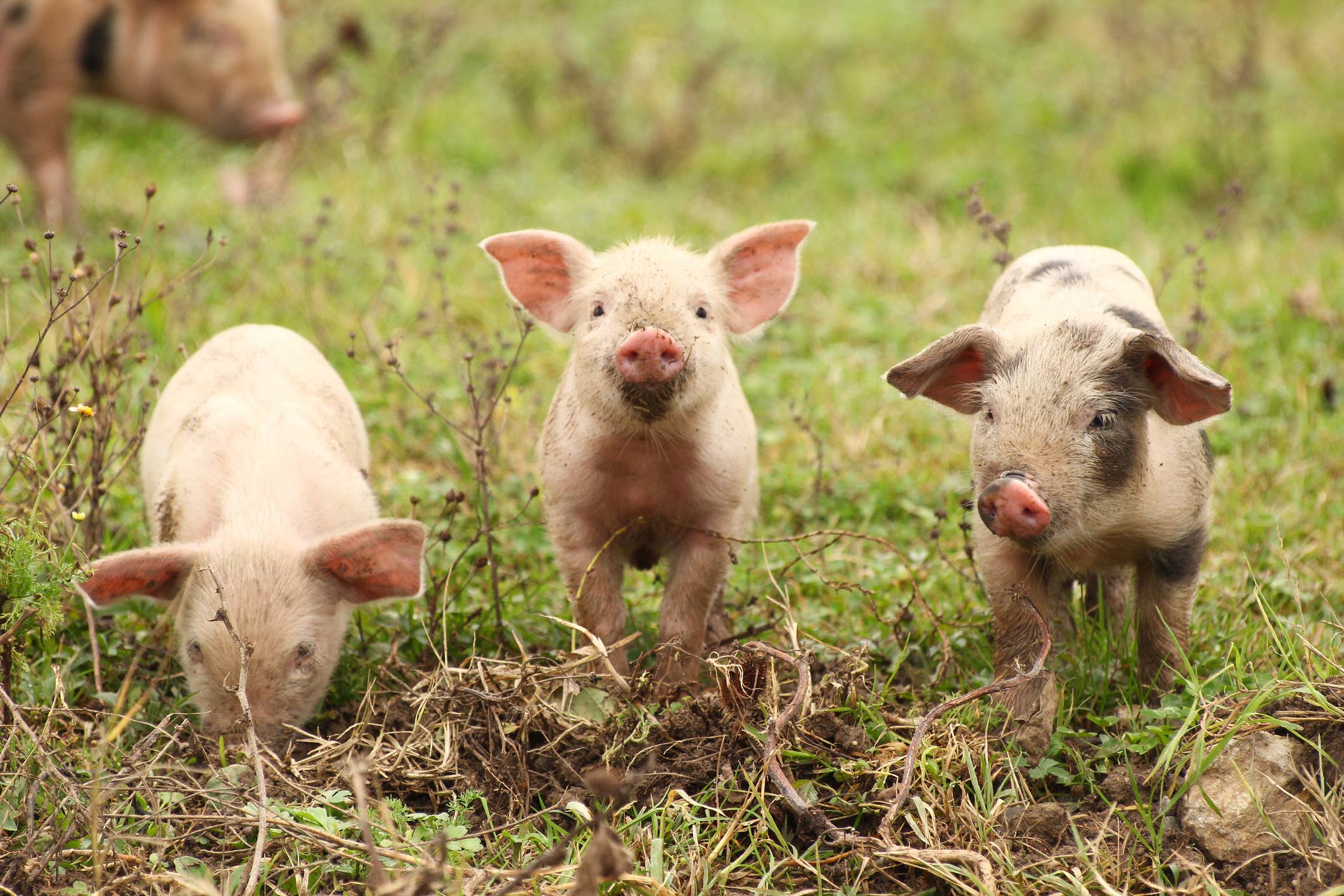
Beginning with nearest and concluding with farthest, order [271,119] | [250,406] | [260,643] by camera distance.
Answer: [260,643] → [250,406] → [271,119]

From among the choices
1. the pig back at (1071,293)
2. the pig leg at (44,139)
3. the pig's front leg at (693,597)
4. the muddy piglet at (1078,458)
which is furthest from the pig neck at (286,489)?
the pig leg at (44,139)

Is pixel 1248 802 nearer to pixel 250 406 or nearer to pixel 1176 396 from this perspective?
pixel 1176 396

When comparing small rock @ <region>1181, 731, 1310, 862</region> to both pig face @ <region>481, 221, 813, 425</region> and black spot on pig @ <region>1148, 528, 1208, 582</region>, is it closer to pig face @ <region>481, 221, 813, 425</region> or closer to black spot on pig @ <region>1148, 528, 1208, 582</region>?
black spot on pig @ <region>1148, 528, 1208, 582</region>

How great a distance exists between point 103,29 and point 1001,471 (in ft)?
22.7

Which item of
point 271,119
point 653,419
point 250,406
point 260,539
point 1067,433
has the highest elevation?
point 1067,433

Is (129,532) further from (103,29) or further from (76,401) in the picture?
(103,29)

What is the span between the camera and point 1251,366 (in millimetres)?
6594

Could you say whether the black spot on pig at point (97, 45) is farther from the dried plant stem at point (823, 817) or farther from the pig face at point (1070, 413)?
the dried plant stem at point (823, 817)

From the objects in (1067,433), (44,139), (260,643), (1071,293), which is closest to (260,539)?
(260,643)

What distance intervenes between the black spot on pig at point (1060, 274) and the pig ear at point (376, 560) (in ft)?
7.03

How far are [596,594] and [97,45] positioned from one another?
19.6 feet

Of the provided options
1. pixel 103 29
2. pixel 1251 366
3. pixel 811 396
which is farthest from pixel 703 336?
pixel 103 29

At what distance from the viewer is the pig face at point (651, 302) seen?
3930 mm

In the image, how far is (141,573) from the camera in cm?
395
